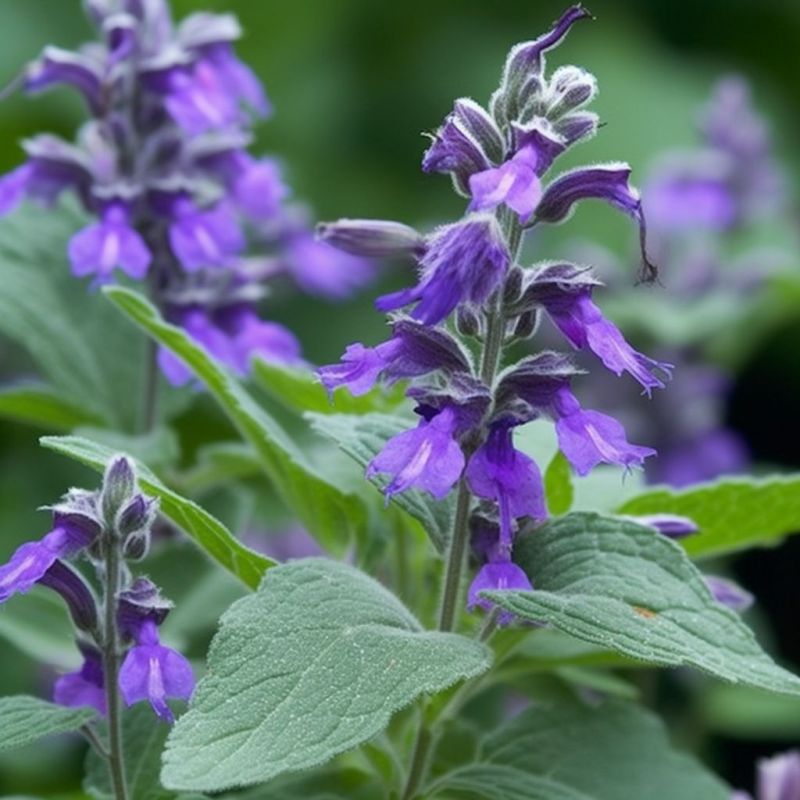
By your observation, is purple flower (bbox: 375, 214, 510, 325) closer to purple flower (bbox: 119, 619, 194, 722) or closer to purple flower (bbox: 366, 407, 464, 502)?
purple flower (bbox: 366, 407, 464, 502)

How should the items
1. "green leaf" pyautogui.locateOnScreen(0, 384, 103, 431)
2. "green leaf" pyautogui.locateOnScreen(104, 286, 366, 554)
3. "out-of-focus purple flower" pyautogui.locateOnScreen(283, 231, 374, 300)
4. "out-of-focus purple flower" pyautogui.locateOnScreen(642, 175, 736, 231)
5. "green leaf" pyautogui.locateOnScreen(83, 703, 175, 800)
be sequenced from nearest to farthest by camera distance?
"green leaf" pyautogui.locateOnScreen(83, 703, 175, 800)
"green leaf" pyautogui.locateOnScreen(104, 286, 366, 554)
"green leaf" pyautogui.locateOnScreen(0, 384, 103, 431)
"out-of-focus purple flower" pyautogui.locateOnScreen(283, 231, 374, 300)
"out-of-focus purple flower" pyautogui.locateOnScreen(642, 175, 736, 231)

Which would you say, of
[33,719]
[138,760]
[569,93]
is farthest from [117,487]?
[569,93]

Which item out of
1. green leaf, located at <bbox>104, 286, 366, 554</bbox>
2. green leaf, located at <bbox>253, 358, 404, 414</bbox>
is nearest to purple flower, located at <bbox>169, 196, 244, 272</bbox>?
green leaf, located at <bbox>253, 358, 404, 414</bbox>

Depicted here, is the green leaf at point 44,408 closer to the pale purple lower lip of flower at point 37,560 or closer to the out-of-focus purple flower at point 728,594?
the pale purple lower lip of flower at point 37,560

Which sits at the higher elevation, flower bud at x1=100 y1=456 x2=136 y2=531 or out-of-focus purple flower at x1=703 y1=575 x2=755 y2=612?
flower bud at x1=100 y1=456 x2=136 y2=531

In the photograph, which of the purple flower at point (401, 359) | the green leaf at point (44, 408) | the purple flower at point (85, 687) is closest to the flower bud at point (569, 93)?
the purple flower at point (401, 359)

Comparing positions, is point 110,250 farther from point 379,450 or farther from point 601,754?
point 601,754

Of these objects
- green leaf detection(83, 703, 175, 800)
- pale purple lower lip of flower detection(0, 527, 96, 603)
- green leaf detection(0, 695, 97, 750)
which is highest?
pale purple lower lip of flower detection(0, 527, 96, 603)

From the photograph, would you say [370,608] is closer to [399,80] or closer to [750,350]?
[750,350]
